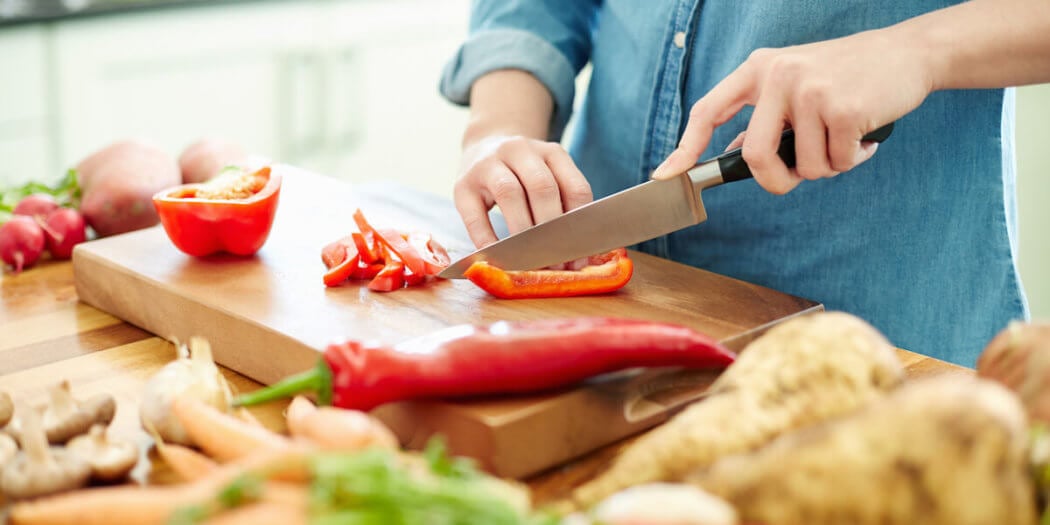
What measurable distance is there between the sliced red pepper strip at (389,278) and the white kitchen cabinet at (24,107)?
2423 millimetres

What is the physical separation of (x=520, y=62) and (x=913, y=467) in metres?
1.39

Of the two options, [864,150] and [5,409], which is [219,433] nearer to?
[5,409]

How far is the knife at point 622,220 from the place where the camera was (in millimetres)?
1456

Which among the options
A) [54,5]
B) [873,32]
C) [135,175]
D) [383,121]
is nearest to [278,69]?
[383,121]

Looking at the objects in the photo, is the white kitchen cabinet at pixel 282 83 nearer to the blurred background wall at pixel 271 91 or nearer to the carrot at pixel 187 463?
the blurred background wall at pixel 271 91

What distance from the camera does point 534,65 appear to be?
2.02 meters

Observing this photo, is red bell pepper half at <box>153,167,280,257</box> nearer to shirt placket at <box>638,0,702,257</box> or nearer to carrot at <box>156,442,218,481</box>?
carrot at <box>156,442,218,481</box>

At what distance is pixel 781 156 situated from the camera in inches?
55.6

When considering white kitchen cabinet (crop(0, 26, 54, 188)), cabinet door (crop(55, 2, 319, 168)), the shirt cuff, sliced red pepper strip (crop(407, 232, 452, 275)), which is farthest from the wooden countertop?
cabinet door (crop(55, 2, 319, 168))

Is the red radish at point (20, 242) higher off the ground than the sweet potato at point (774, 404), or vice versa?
the sweet potato at point (774, 404)

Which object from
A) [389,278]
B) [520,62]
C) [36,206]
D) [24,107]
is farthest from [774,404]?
[24,107]

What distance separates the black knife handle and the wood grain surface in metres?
0.21

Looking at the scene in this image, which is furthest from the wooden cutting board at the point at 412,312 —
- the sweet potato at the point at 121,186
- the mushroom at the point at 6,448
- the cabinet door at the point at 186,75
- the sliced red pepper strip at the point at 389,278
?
the cabinet door at the point at 186,75

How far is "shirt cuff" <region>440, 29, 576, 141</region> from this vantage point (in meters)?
2.03
